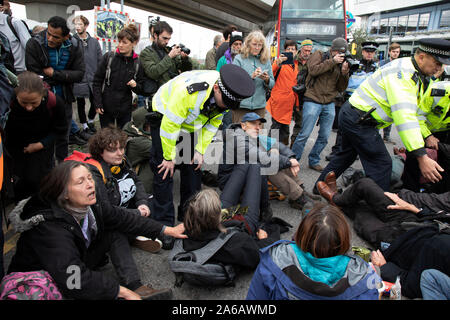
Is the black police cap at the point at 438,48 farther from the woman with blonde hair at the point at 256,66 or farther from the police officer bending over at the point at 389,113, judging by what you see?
the woman with blonde hair at the point at 256,66

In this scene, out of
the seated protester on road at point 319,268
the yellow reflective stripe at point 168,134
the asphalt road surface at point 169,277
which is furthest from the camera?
the yellow reflective stripe at point 168,134

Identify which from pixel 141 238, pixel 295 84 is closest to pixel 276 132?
pixel 295 84

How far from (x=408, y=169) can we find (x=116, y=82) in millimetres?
3657

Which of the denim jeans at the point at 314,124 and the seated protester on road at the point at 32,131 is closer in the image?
the seated protester on road at the point at 32,131

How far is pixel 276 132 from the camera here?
14.5 ft

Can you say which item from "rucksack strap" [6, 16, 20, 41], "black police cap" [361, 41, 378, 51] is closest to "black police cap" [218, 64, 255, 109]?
"rucksack strap" [6, 16, 20, 41]

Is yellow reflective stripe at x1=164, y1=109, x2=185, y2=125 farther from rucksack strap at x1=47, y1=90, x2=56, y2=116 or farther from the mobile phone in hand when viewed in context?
the mobile phone in hand

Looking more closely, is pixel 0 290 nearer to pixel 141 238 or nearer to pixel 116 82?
pixel 141 238

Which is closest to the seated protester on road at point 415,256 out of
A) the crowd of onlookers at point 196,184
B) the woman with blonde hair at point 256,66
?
the crowd of onlookers at point 196,184

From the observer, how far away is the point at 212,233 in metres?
2.07

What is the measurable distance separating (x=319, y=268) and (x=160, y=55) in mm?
3465

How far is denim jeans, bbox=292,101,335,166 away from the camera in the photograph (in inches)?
169

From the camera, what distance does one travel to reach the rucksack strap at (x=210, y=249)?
2035 millimetres

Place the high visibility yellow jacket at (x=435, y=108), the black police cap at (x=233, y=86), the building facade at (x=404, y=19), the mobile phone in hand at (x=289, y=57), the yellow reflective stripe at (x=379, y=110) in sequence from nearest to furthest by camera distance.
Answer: the black police cap at (x=233, y=86) < the high visibility yellow jacket at (x=435, y=108) < the yellow reflective stripe at (x=379, y=110) < the mobile phone in hand at (x=289, y=57) < the building facade at (x=404, y=19)
